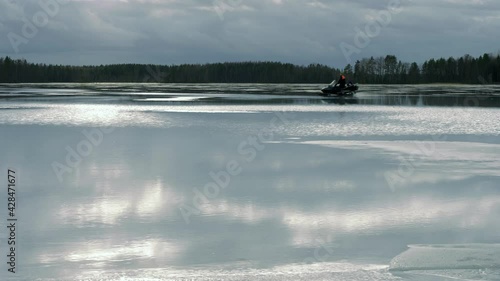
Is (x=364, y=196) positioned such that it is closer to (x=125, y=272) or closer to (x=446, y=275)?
(x=446, y=275)

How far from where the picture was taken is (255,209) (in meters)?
10.2

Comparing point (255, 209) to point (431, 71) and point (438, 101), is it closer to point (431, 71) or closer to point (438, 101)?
point (438, 101)

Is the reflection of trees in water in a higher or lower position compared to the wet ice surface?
lower

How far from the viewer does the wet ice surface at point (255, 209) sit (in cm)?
738

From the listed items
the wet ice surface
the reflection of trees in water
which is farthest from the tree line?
the wet ice surface

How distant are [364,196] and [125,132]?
13192 mm

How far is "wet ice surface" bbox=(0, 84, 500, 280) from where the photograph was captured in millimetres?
7383

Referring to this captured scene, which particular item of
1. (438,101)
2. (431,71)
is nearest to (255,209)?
(438,101)

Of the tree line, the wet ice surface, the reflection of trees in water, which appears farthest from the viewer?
the tree line

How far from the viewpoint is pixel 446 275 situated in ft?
23.1

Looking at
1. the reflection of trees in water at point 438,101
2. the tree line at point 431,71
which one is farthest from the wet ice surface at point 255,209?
the tree line at point 431,71

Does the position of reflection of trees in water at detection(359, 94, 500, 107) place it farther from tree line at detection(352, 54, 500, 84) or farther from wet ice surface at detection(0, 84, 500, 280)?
tree line at detection(352, 54, 500, 84)

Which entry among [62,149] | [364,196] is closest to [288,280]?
[364,196]

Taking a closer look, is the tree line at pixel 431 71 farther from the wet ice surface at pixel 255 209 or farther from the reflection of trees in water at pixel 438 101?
the wet ice surface at pixel 255 209
